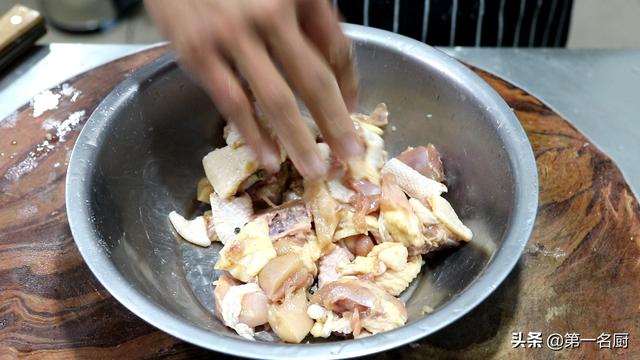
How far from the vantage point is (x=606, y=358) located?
1.15m

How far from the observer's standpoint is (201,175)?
4.88 feet

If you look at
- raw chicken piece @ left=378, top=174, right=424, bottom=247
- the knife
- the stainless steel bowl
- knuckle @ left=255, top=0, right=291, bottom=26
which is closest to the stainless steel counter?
the knife

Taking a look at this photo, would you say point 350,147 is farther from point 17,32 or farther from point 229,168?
point 17,32

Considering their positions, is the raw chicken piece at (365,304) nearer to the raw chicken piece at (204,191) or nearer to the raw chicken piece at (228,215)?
the raw chicken piece at (228,215)

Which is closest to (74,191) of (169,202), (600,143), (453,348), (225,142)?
(169,202)

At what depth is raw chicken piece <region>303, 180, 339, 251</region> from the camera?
50.4 inches

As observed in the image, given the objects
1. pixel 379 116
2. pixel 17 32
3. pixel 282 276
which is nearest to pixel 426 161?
pixel 379 116

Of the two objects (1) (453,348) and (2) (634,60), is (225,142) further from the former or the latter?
(2) (634,60)

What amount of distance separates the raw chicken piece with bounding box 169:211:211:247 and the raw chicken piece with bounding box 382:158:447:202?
38 centimetres

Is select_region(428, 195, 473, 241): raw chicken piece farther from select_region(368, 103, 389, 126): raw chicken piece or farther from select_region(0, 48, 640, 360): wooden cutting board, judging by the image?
select_region(368, 103, 389, 126): raw chicken piece

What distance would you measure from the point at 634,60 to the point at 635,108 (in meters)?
0.19

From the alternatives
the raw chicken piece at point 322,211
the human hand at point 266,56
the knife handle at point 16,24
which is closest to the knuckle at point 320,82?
the human hand at point 266,56

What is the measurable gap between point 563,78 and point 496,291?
0.76 metres

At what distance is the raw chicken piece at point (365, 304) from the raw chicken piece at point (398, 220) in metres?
0.12
